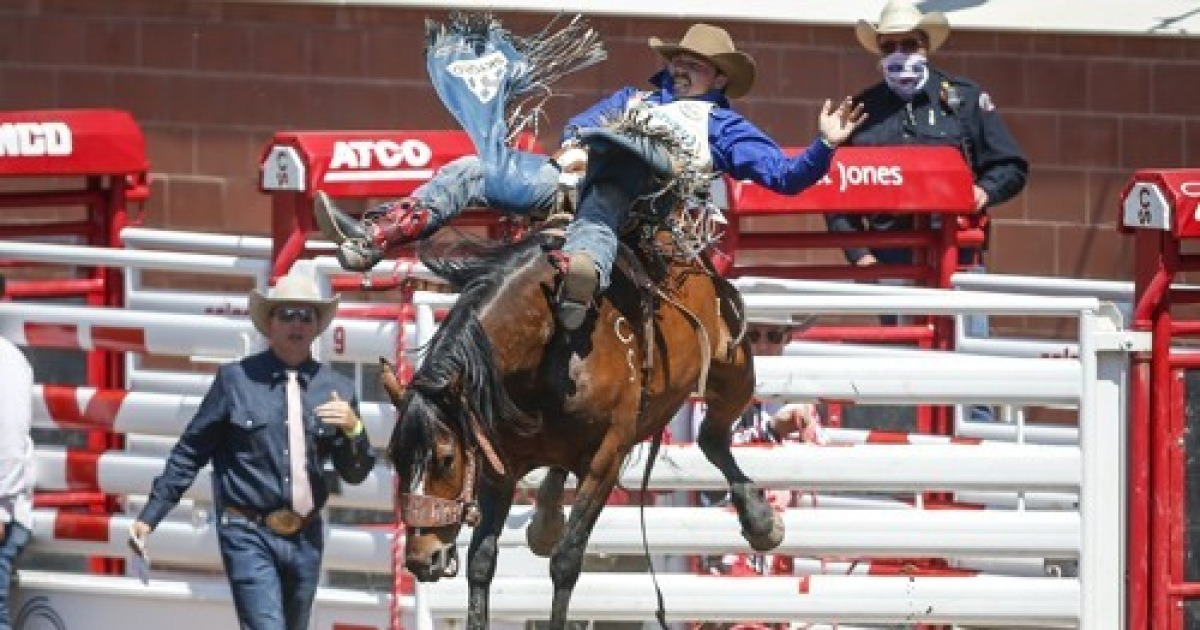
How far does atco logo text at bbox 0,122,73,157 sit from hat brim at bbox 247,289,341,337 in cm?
171

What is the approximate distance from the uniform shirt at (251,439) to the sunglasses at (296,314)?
0.22 metres

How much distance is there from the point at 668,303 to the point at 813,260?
7.18 metres

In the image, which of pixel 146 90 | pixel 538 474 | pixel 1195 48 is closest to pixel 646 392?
pixel 538 474

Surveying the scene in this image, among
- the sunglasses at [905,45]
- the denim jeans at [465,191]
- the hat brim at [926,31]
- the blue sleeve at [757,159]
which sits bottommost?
the denim jeans at [465,191]

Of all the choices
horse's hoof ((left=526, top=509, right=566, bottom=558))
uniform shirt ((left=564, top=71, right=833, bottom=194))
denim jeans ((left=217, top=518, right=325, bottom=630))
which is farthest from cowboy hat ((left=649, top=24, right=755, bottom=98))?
denim jeans ((left=217, top=518, right=325, bottom=630))

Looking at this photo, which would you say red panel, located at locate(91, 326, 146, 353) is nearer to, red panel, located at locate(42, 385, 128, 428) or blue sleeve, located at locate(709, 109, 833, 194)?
red panel, located at locate(42, 385, 128, 428)

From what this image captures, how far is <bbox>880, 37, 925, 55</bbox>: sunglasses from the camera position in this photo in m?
13.5

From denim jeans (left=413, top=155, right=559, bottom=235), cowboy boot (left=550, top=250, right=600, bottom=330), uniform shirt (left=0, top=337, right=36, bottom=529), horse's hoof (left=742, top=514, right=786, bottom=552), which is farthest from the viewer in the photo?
uniform shirt (left=0, top=337, right=36, bottom=529)

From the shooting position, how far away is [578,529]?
9.77m

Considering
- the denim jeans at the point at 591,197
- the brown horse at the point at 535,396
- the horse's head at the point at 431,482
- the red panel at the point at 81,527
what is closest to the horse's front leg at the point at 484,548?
the brown horse at the point at 535,396

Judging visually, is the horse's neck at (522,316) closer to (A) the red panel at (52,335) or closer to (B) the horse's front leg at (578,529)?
(B) the horse's front leg at (578,529)

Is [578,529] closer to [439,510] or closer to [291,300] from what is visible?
[439,510]

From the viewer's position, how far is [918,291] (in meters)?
11.7

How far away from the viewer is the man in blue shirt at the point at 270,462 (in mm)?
12016
